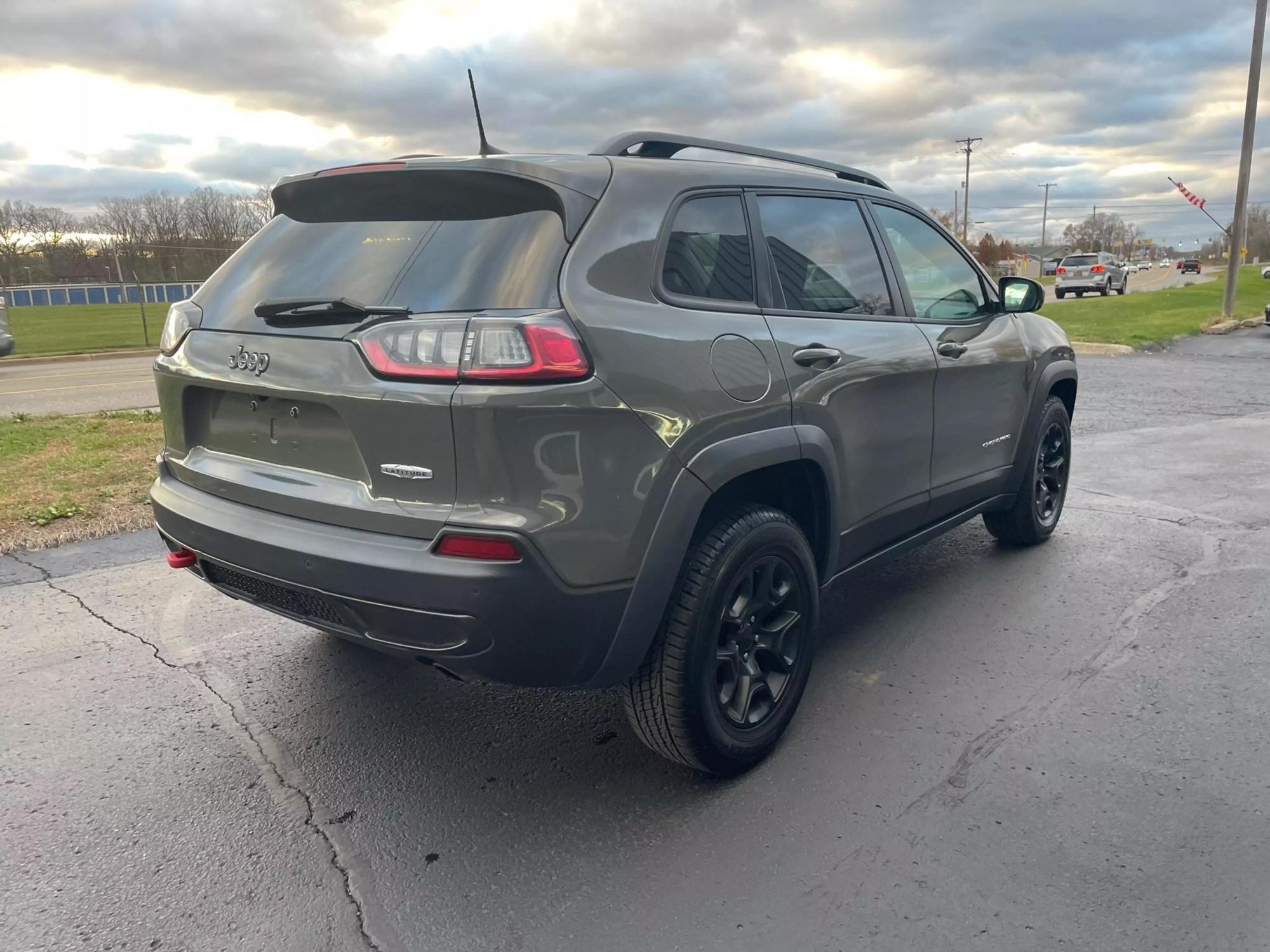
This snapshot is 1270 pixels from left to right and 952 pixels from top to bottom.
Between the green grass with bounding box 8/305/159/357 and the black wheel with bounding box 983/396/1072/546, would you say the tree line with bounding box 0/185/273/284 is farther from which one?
the black wheel with bounding box 983/396/1072/546

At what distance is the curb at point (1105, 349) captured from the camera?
16.4m

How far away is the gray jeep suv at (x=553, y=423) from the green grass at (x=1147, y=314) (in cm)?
1619

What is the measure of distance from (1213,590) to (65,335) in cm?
2947

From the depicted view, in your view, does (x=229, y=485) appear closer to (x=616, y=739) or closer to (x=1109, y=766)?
(x=616, y=739)

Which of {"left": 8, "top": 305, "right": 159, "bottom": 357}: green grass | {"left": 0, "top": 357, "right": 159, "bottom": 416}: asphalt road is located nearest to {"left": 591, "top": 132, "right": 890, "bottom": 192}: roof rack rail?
{"left": 0, "top": 357, "right": 159, "bottom": 416}: asphalt road

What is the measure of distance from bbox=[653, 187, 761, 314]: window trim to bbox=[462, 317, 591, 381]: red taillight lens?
1.48 ft

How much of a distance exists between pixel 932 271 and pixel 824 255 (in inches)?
37.0

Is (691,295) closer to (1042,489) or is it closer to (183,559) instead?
(183,559)

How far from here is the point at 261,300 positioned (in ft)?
9.57

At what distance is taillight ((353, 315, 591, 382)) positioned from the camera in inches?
93.0

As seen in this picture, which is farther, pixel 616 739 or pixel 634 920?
pixel 616 739

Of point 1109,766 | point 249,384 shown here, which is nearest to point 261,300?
point 249,384

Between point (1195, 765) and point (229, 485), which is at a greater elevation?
point (229, 485)

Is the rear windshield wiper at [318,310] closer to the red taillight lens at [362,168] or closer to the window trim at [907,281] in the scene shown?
the red taillight lens at [362,168]
